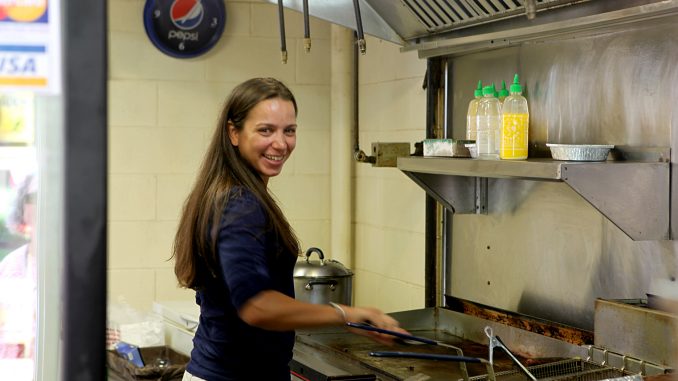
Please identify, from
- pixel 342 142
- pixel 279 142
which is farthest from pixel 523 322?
pixel 342 142

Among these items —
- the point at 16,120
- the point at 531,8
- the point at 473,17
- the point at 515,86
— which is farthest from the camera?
the point at 473,17

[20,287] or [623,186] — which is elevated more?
[623,186]

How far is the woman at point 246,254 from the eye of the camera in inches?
80.6

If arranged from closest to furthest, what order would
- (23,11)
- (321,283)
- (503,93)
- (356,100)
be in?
(23,11) < (503,93) < (321,283) < (356,100)

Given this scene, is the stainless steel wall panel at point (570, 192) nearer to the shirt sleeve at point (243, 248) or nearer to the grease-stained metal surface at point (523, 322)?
the grease-stained metal surface at point (523, 322)

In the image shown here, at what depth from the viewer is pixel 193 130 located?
4.54m

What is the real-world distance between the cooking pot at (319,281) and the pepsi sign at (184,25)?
1.38 m

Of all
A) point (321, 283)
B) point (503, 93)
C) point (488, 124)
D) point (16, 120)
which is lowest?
point (321, 283)

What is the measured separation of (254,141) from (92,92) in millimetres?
1192

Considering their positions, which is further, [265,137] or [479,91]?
[479,91]

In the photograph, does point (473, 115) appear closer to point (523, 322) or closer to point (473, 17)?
point (473, 17)

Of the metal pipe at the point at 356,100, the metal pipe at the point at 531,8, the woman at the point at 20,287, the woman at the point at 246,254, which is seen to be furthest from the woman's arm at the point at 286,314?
the metal pipe at the point at 356,100

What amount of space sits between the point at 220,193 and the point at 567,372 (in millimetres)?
1118

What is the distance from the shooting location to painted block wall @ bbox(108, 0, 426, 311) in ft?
14.4
